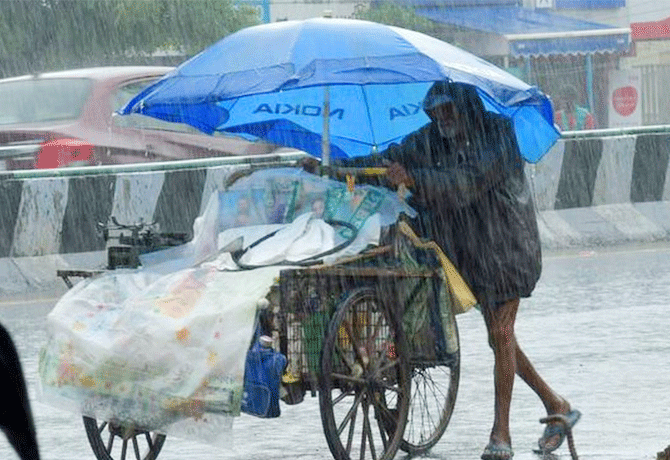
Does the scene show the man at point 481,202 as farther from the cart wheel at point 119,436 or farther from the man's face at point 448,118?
the cart wheel at point 119,436

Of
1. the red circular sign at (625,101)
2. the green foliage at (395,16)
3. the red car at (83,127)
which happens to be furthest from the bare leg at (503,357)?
the red circular sign at (625,101)

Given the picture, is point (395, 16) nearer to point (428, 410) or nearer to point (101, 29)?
point (101, 29)

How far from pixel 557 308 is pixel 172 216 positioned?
383cm

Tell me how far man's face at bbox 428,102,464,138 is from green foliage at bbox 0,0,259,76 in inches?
1146

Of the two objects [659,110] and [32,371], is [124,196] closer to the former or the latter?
[32,371]

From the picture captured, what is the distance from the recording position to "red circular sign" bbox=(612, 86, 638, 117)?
41844 millimetres

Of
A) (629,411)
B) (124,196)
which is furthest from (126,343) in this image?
(124,196)

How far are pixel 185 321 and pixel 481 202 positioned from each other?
52.6 inches

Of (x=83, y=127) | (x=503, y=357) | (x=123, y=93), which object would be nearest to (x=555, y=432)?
(x=503, y=357)

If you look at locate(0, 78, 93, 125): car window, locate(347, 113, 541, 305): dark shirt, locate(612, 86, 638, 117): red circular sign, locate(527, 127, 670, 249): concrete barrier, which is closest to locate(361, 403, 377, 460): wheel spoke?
locate(347, 113, 541, 305): dark shirt

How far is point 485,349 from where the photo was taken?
1016 cm

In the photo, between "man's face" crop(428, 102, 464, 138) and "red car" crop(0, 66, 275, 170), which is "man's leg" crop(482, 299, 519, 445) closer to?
"man's face" crop(428, 102, 464, 138)

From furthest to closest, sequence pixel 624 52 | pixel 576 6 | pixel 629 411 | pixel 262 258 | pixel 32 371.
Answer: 1. pixel 576 6
2. pixel 624 52
3. pixel 32 371
4. pixel 629 411
5. pixel 262 258

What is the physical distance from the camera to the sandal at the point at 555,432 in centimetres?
695
